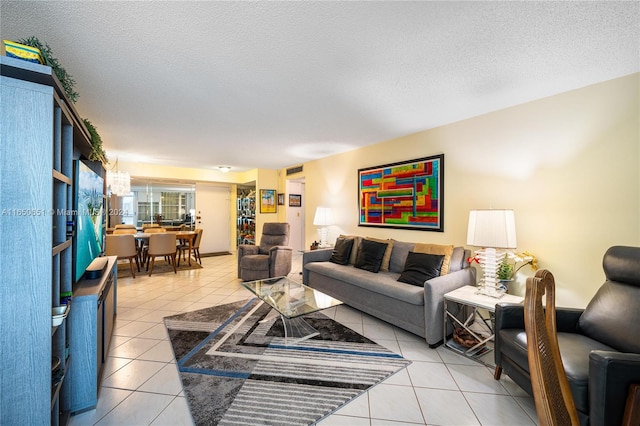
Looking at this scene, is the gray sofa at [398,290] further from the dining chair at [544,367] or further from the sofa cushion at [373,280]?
the dining chair at [544,367]

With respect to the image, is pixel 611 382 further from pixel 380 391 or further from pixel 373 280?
pixel 373 280

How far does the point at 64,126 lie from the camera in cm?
157

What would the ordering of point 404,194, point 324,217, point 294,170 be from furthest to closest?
point 294,170 → point 324,217 → point 404,194

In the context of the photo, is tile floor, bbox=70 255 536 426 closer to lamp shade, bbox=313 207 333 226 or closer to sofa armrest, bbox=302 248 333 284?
sofa armrest, bbox=302 248 333 284

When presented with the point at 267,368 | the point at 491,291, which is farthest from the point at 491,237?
the point at 267,368

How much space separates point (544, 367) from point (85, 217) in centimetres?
268

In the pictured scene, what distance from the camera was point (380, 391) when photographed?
1.86 metres

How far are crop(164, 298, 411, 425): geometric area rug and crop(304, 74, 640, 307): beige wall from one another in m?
1.78

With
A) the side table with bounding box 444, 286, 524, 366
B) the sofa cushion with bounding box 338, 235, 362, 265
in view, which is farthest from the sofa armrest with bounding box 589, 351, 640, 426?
the sofa cushion with bounding box 338, 235, 362, 265

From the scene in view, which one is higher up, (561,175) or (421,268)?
(561,175)

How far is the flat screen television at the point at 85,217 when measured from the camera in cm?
177

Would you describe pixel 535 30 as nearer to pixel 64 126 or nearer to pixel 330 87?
pixel 330 87

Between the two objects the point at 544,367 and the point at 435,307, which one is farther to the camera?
the point at 435,307

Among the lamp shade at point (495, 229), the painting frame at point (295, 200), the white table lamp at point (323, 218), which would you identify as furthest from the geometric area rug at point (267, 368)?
the painting frame at point (295, 200)
